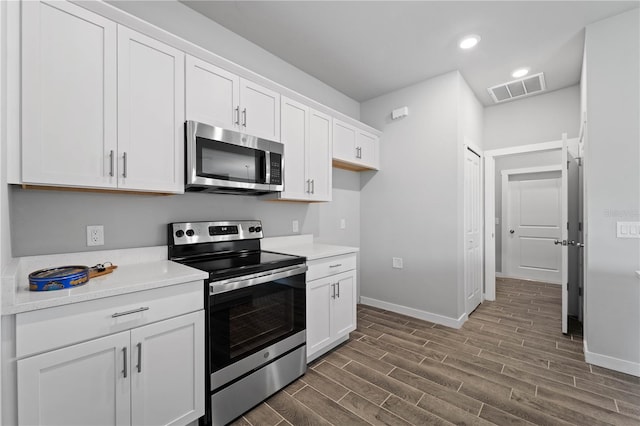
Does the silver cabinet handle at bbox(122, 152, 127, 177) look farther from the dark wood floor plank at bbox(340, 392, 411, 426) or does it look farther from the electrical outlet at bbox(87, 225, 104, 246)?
the dark wood floor plank at bbox(340, 392, 411, 426)

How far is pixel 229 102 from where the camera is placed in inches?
82.0

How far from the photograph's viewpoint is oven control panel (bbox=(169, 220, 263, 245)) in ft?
6.63

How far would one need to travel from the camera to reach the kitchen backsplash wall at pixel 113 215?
1519 millimetres

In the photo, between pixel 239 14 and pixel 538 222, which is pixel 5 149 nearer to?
pixel 239 14

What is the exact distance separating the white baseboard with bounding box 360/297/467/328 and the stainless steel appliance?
1781mm

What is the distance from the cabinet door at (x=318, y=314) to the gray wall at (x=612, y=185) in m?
2.21

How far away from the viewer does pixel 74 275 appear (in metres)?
1.29

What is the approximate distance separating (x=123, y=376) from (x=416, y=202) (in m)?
3.14

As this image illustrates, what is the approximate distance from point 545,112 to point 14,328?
5.30 m

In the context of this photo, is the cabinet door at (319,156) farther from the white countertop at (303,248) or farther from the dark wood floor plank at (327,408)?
the dark wood floor plank at (327,408)

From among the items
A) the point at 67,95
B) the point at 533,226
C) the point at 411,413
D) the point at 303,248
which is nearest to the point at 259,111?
the point at 67,95

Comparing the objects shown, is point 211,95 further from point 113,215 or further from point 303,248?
point 303,248

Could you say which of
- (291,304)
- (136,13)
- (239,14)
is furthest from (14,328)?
(239,14)

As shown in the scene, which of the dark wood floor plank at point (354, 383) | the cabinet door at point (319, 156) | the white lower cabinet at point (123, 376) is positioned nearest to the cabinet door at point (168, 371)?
the white lower cabinet at point (123, 376)
